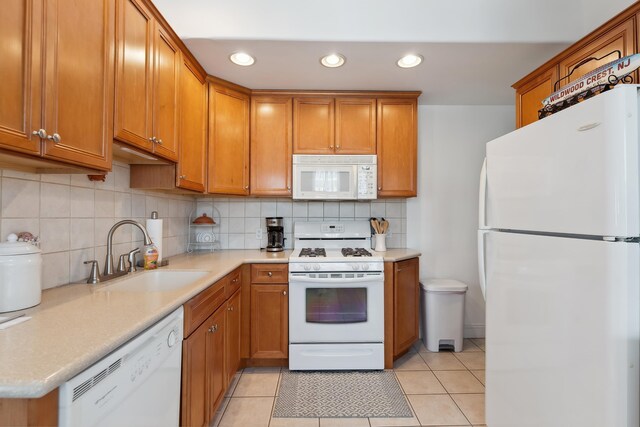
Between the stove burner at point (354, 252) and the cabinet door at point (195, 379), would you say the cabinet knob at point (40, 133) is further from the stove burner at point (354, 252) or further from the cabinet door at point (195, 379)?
the stove burner at point (354, 252)

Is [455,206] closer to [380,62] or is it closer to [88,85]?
[380,62]

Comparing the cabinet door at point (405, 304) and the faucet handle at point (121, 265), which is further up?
the faucet handle at point (121, 265)

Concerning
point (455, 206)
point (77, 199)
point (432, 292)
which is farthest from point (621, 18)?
point (77, 199)

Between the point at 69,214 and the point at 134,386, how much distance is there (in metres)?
0.99

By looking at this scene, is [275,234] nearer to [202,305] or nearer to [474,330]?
[202,305]

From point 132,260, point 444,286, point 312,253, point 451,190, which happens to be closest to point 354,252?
point 312,253

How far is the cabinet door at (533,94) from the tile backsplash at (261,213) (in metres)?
1.31

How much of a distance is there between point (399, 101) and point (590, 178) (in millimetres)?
1950

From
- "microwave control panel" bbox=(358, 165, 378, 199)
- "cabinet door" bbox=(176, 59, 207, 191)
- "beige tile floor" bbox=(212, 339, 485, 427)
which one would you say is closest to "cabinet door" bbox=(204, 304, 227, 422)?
"beige tile floor" bbox=(212, 339, 485, 427)

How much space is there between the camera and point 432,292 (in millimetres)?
2693

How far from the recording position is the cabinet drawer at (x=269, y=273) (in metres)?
2.34

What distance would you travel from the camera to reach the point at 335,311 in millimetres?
2314

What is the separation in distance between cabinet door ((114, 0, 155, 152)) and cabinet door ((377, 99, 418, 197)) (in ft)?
5.98

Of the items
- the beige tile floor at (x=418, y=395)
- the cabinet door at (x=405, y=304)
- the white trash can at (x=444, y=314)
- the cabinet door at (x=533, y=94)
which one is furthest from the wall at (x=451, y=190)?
the cabinet door at (x=533, y=94)
